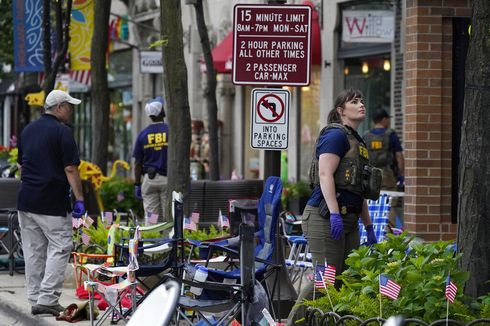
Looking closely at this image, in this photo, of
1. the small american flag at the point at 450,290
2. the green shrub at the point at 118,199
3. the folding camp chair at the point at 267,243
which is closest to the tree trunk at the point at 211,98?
the green shrub at the point at 118,199

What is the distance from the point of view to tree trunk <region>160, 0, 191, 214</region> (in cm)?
1362

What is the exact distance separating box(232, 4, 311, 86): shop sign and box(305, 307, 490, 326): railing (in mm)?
3095

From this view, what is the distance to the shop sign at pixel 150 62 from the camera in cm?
2982

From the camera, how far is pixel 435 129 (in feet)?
41.1

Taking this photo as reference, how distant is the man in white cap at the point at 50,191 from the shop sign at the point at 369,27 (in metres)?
10.0

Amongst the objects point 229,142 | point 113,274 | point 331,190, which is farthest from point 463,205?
point 229,142

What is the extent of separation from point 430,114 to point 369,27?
8546 mm

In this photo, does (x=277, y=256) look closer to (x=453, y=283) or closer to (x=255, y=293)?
(x=255, y=293)

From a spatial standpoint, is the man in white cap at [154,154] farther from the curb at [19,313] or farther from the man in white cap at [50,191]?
the man in white cap at [50,191]

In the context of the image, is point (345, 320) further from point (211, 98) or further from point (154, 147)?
point (211, 98)

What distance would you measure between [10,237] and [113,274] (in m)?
4.40

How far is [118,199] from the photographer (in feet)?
67.7

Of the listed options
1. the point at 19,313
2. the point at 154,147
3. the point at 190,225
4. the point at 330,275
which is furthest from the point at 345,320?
the point at 154,147

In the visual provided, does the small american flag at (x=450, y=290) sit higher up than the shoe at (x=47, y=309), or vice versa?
the small american flag at (x=450, y=290)
